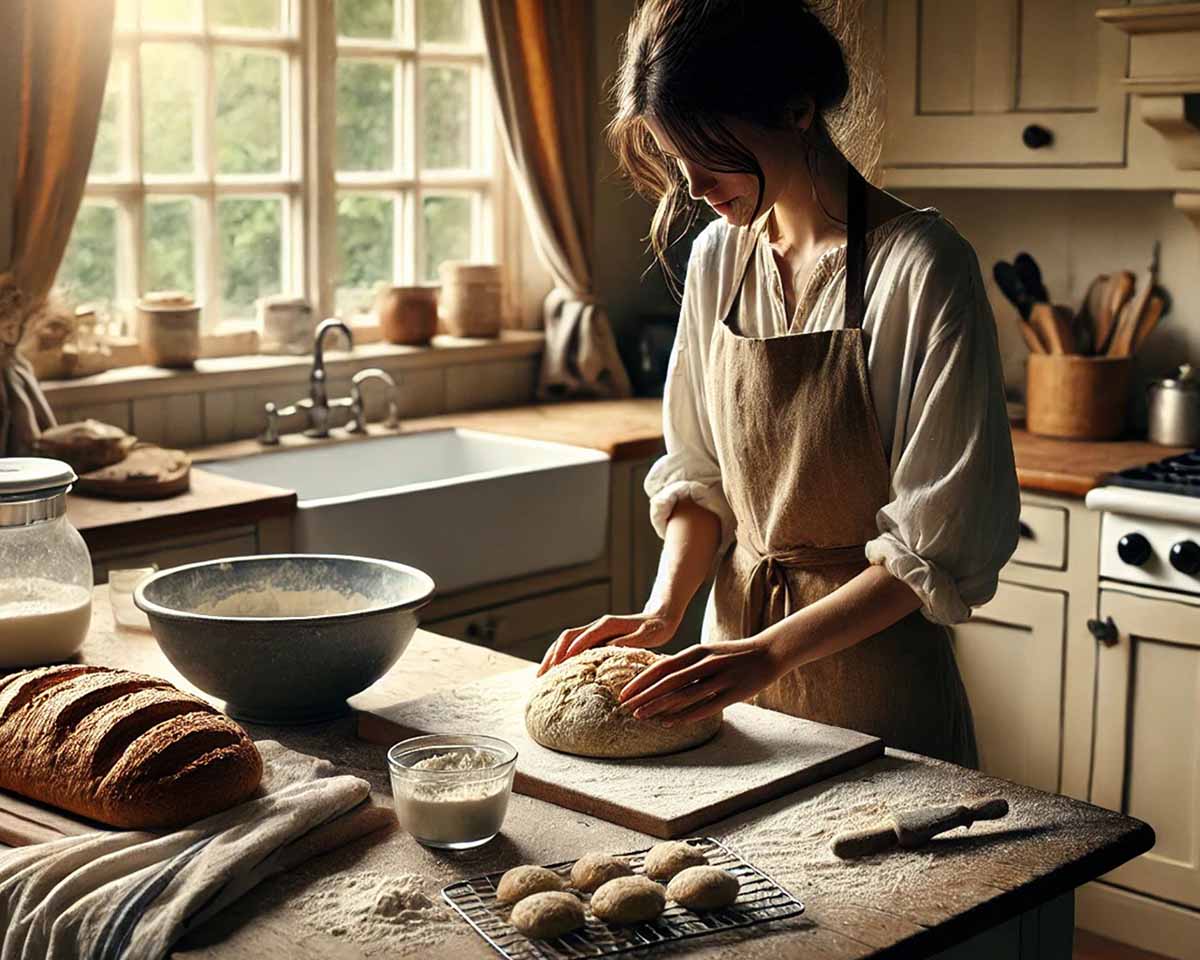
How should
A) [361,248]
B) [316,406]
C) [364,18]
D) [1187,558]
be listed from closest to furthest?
1. [1187,558]
2. [316,406]
3. [364,18]
4. [361,248]

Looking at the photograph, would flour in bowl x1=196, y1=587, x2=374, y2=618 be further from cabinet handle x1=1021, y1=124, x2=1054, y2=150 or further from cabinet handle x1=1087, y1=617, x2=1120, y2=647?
cabinet handle x1=1021, y1=124, x2=1054, y2=150

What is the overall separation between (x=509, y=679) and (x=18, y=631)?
1.85 feet

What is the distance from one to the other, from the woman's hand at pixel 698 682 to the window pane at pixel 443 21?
8.99 ft

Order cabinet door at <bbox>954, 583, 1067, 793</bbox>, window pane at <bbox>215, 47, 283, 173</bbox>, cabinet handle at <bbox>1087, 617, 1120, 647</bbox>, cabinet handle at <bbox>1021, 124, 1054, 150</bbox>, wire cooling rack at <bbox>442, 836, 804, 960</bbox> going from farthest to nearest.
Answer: window pane at <bbox>215, 47, 283, 173</bbox>, cabinet handle at <bbox>1021, 124, 1054, 150</bbox>, cabinet door at <bbox>954, 583, 1067, 793</bbox>, cabinet handle at <bbox>1087, 617, 1120, 647</bbox>, wire cooling rack at <bbox>442, 836, 804, 960</bbox>

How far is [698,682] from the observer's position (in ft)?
5.18

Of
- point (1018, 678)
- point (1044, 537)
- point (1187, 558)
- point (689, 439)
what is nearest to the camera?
point (689, 439)

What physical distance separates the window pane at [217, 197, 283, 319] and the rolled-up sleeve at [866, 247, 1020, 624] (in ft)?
7.81

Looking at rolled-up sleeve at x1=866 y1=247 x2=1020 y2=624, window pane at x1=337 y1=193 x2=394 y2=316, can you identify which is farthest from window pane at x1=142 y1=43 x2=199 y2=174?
rolled-up sleeve at x1=866 y1=247 x2=1020 y2=624

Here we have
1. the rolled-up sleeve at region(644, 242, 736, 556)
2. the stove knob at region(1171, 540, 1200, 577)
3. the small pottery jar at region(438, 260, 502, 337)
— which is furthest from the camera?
the small pottery jar at region(438, 260, 502, 337)

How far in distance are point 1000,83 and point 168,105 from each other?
1.89 meters

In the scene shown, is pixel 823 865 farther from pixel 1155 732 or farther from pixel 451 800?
pixel 1155 732

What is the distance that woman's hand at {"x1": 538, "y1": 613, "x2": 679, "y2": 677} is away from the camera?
1788 millimetres

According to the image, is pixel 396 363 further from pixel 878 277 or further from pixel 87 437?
pixel 878 277

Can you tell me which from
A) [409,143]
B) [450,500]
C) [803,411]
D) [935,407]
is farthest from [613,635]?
[409,143]
